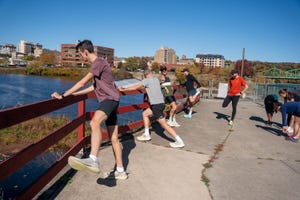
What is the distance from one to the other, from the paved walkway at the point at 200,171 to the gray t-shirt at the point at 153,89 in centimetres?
103

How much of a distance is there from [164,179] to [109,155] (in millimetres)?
1349

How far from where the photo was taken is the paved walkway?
367 centimetres

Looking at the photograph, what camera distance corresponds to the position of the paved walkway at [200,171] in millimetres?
3668

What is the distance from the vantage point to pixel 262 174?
4.61 m

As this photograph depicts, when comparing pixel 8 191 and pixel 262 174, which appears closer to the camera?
pixel 262 174

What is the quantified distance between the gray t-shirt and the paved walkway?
3.37 feet

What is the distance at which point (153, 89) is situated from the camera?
5.54 m

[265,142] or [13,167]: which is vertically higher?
[13,167]

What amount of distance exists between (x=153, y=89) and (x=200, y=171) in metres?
1.88

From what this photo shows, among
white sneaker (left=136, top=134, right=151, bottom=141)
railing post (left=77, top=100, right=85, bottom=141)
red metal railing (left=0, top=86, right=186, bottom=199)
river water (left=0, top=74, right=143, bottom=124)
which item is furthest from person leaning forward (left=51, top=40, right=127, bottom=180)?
white sneaker (left=136, top=134, right=151, bottom=141)

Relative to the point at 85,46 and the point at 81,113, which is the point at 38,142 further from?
the point at 81,113

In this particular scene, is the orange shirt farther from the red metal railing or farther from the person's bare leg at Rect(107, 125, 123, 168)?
the person's bare leg at Rect(107, 125, 123, 168)

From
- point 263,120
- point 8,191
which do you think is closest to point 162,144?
point 8,191

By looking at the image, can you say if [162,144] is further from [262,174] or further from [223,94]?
[223,94]
